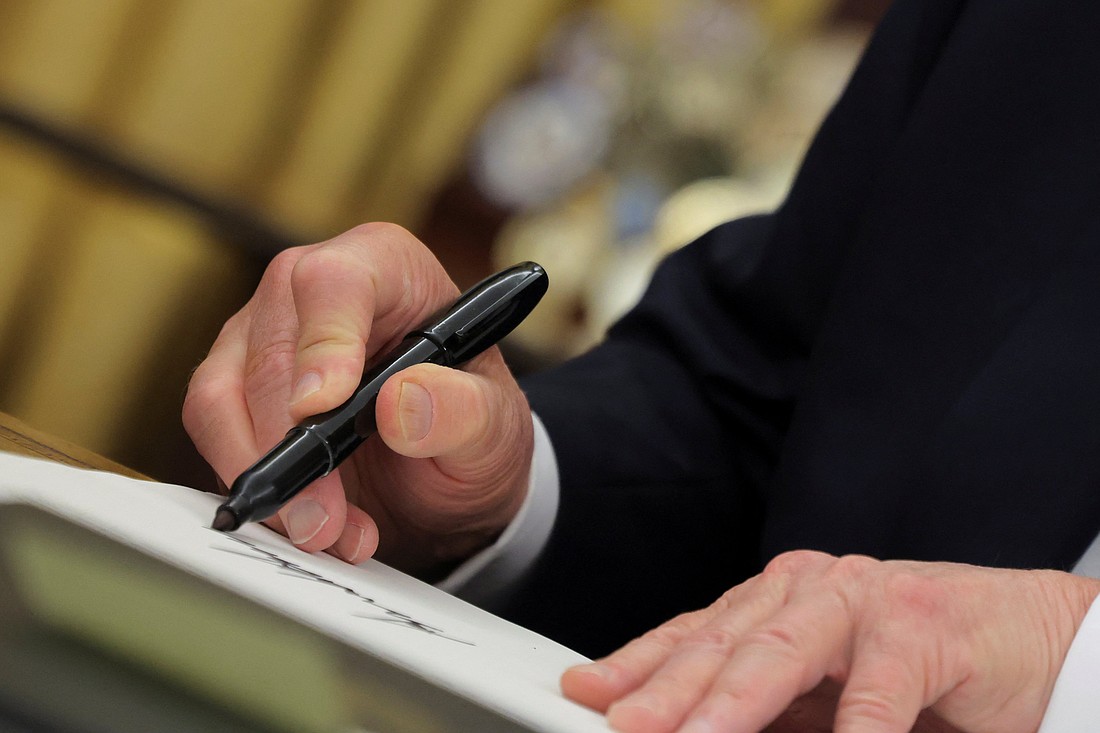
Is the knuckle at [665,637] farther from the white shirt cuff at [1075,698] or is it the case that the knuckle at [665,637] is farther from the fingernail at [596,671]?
the white shirt cuff at [1075,698]

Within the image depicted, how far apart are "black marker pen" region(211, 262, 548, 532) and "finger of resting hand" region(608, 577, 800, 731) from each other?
6.5 inches

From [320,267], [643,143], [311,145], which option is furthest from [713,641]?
[311,145]

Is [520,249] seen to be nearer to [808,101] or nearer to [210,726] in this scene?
[808,101]

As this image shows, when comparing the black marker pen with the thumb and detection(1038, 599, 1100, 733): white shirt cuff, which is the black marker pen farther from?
detection(1038, 599, 1100, 733): white shirt cuff

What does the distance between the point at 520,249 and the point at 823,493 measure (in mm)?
974

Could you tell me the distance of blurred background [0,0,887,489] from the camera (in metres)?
1.59

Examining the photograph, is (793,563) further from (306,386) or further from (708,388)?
(708,388)

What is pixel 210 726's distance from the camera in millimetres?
278

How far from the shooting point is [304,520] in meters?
0.47

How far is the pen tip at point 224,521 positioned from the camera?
416mm

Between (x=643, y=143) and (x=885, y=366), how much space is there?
2.99 feet

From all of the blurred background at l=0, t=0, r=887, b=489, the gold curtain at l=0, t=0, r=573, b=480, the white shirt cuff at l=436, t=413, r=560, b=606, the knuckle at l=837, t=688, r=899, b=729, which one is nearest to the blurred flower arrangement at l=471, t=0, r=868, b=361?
the blurred background at l=0, t=0, r=887, b=489

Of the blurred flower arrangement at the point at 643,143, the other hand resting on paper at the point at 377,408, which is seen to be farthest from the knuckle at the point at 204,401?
the blurred flower arrangement at the point at 643,143

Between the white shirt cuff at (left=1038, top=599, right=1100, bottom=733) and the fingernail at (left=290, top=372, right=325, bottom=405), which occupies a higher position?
the white shirt cuff at (left=1038, top=599, right=1100, bottom=733)
